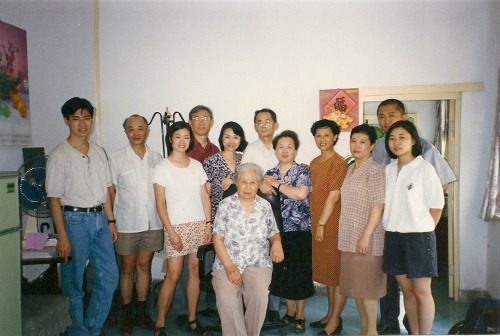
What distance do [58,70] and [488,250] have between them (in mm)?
4088

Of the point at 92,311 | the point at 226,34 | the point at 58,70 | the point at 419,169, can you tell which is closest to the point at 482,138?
the point at 419,169

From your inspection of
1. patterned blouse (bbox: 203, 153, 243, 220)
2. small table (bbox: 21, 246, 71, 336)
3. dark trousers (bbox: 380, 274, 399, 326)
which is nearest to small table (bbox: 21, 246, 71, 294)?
small table (bbox: 21, 246, 71, 336)

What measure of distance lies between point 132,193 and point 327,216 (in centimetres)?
139

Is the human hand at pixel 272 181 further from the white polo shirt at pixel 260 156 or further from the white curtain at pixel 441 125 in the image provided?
the white curtain at pixel 441 125

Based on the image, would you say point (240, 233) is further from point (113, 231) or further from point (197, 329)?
point (113, 231)

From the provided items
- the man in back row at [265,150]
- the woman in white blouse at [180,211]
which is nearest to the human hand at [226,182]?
the woman in white blouse at [180,211]

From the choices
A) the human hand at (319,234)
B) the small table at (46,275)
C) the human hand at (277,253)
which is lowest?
the small table at (46,275)

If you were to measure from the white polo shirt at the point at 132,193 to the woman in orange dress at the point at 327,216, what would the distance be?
116 cm

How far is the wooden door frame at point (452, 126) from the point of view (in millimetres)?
3445

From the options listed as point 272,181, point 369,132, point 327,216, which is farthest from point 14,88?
point 369,132

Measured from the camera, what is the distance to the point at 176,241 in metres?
2.48

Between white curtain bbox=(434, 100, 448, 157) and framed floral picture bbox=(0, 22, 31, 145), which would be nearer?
framed floral picture bbox=(0, 22, 31, 145)

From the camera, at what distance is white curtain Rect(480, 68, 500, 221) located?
310 centimetres

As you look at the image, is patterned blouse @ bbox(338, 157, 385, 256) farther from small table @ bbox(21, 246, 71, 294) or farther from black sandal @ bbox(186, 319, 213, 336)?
small table @ bbox(21, 246, 71, 294)
